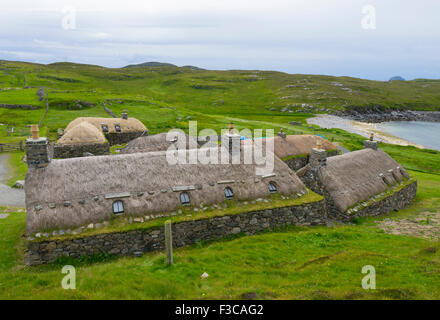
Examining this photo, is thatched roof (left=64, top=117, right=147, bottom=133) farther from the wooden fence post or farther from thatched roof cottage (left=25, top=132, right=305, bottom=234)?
the wooden fence post

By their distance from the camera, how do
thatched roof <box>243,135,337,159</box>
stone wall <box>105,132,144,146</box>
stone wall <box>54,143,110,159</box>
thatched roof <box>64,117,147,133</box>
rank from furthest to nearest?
stone wall <box>105,132,144,146</box> < thatched roof <box>64,117,147,133</box> < stone wall <box>54,143,110,159</box> < thatched roof <box>243,135,337,159</box>

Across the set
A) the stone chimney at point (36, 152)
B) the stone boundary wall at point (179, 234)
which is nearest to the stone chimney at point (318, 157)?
the stone boundary wall at point (179, 234)

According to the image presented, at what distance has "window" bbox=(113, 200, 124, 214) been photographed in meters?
17.0

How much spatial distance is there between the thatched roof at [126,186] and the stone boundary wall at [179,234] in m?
1.17

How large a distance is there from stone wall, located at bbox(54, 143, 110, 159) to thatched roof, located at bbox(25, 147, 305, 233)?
25.1 m

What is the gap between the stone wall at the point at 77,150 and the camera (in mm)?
41281

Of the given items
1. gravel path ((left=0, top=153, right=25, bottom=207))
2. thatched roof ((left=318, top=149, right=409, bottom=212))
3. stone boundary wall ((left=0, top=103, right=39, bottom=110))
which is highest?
stone boundary wall ((left=0, top=103, right=39, bottom=110))

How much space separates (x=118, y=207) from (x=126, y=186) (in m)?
1.58

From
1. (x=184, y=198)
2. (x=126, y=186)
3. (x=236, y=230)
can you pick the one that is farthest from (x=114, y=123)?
(x=236, y=230)

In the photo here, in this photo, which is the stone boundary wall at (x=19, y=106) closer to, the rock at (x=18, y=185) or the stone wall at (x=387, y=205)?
the rock at (x=18, y=185)

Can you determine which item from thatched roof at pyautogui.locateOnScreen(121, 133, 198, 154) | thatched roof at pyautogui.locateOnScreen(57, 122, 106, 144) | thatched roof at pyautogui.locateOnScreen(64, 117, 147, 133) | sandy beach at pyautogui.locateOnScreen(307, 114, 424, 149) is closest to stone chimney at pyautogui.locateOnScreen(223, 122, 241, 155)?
thatched roof at pyautogui.locateOnScreen(121, 133, 198, 154)

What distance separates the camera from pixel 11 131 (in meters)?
56.9
